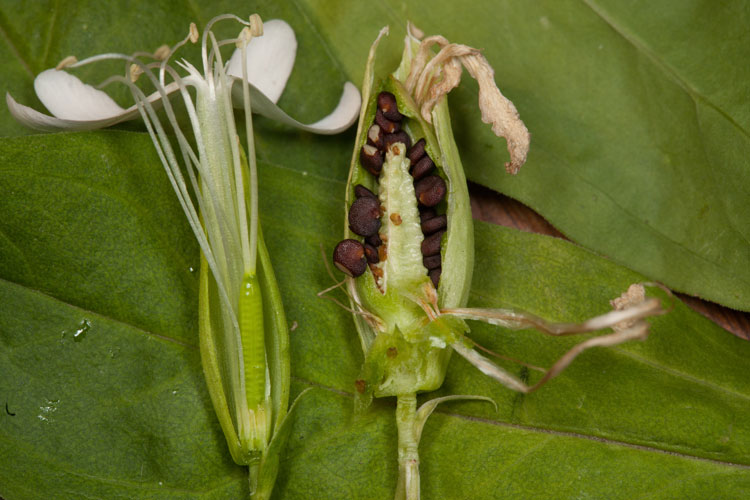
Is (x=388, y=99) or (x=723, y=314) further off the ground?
(x=388, y=99)

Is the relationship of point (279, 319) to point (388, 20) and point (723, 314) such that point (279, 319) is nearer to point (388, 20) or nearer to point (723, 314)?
point (388, 20)

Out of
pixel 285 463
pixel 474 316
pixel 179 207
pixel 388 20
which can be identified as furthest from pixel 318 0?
pixel 285 463

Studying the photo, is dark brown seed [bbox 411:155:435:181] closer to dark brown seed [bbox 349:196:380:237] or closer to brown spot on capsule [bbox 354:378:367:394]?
dark brown seed [bbox 349:196:380:237]

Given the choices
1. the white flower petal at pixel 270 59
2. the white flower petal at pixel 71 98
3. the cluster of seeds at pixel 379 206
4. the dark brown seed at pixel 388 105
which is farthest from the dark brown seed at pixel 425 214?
the white flower petal at pixel 71 98

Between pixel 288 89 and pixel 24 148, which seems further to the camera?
pixel 288 89

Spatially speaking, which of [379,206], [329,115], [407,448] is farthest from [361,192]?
[407,448]

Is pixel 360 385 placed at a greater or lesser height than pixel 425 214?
lesser

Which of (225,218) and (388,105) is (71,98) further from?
(388,105)

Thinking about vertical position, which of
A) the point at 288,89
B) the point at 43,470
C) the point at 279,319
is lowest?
the point at 43,470
